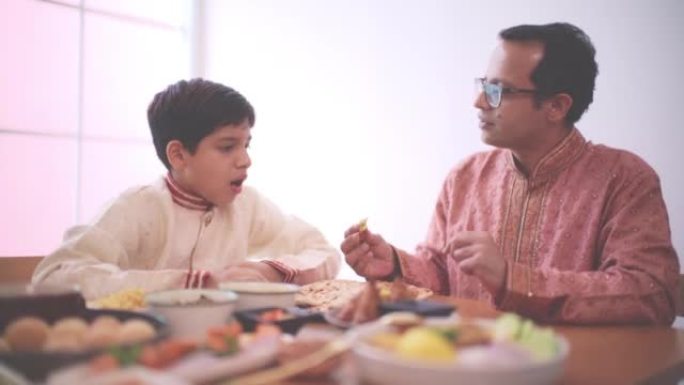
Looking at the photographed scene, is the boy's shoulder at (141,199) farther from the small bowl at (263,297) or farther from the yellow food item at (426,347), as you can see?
the yellow food item at (426,347)

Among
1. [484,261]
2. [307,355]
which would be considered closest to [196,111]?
[484,261]

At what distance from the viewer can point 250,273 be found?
1513 millimetres

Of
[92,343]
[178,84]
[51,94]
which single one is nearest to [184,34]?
Result: [51,94]

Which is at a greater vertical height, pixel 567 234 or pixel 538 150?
pixel 538 150

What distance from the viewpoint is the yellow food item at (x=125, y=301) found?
120 cm

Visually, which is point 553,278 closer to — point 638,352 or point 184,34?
point 638,352

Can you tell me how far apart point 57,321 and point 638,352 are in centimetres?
92

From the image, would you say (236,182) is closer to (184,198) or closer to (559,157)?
(184,198)

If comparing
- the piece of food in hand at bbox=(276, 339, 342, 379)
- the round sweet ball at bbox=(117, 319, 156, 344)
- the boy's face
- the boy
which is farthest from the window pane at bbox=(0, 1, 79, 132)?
the piece of food in hand at bbox=(276, 339, 342, 379)

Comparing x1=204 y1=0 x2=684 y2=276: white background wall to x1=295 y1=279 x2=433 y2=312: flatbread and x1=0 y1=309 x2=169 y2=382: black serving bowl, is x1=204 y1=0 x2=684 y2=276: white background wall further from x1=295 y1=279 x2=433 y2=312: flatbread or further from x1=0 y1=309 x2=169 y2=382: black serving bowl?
x1=0 y1=309 x2=169 y2=382: black serving bowl

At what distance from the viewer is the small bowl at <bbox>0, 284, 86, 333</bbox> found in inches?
36.6

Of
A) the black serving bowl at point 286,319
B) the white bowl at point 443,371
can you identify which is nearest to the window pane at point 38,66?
the black serving bowl at point 286,319

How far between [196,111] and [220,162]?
0.16 m

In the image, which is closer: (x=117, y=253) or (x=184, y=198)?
(x=117, y=253)
